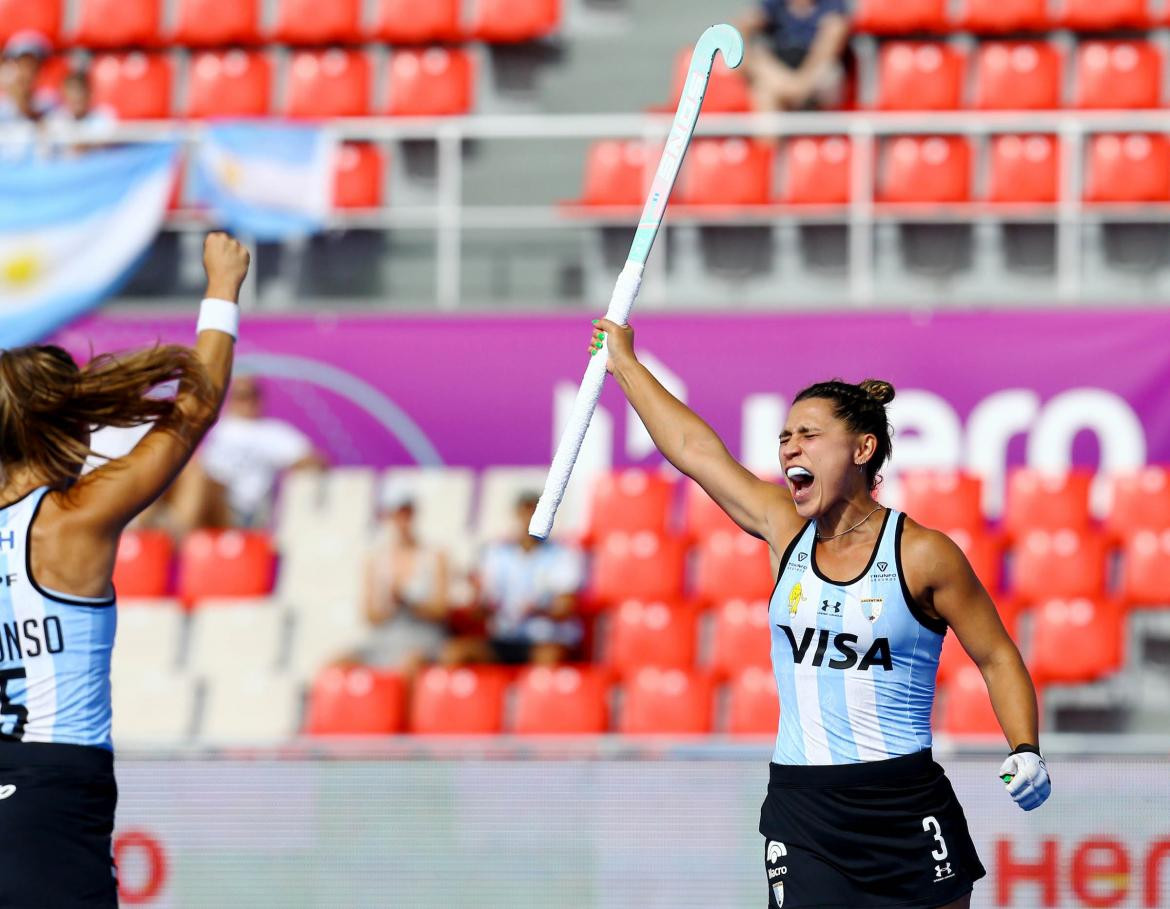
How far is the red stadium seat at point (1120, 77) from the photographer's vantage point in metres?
12.8

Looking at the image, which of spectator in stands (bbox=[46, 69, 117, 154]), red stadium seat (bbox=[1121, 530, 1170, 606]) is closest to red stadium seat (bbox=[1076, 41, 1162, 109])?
red stadium seat (bbox=[1121, 530, 1170, 606])

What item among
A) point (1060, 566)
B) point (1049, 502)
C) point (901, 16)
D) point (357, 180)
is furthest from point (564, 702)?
point (901, 16)

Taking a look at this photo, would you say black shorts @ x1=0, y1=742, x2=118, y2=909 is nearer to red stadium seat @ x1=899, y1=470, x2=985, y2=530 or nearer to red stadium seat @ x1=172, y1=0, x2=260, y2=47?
red stadium seat @ x1=899, y1=470, x2=985, y2=530

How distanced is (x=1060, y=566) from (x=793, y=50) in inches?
158

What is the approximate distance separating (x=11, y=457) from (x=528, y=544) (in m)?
6.05

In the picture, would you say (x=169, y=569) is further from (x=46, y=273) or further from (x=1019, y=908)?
(x=1019, y=908)

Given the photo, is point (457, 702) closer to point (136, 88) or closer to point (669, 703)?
point (669, 703)

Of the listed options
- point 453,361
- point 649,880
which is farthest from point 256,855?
point 453,361

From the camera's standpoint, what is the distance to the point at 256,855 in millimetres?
6832

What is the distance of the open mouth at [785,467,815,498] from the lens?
15.4 ft

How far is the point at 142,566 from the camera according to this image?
11430 millimetres

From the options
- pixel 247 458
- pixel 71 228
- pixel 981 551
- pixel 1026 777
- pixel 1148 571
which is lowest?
pixel 1026 777

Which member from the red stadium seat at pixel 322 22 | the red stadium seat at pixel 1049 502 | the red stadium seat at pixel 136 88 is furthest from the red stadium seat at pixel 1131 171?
the red stadium seat at pixel 136 88

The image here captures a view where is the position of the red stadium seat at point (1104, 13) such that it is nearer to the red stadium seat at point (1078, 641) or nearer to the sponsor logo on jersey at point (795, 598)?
the red stadium seat at point (1078, 641)
